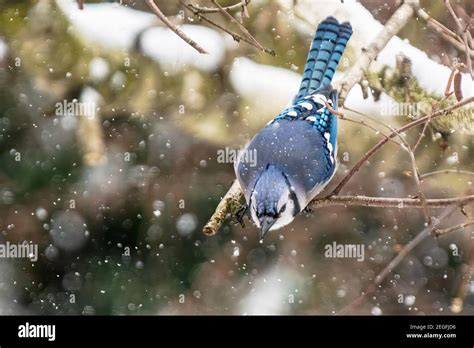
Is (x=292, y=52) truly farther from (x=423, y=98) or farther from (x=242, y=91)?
(x=423, y=98)

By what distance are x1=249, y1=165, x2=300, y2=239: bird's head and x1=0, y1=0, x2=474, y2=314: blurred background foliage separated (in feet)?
1.41

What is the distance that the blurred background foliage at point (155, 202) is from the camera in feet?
9.59

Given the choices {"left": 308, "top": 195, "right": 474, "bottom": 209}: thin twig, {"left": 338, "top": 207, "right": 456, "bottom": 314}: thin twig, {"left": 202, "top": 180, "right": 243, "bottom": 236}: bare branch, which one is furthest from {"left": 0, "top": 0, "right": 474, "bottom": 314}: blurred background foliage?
{"left": 308, "top": 195, "right": 474, "bottom": 209}: thin twig

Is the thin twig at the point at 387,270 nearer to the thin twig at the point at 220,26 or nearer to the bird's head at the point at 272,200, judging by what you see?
the bird's head at the point at 272,200

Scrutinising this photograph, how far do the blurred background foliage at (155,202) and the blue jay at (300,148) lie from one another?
0.50ft

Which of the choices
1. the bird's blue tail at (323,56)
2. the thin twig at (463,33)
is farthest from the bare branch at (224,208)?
the thin twig at (463,33)

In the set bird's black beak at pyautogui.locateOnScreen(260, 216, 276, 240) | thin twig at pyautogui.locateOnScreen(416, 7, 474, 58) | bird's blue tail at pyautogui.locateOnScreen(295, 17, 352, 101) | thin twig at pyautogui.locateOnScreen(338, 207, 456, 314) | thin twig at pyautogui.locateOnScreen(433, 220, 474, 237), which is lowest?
thin twig at pyautogui.locateOnScreen(338, 207, 456, 314)

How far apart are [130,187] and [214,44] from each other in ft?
2.58

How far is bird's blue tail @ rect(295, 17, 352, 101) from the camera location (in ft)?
9.22

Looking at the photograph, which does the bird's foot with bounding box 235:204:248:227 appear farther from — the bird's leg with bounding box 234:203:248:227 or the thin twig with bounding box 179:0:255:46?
the thin twig with bounding box 179:0:255:46

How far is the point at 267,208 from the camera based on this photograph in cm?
236

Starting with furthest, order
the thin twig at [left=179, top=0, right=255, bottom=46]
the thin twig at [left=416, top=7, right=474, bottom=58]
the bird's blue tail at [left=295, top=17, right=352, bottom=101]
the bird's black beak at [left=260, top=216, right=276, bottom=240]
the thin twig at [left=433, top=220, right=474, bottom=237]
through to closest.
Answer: the thin twig at [left=416, top=7, right=474, bottom=58] < the bird's blue tail at [left=295, top=17, right=352, bottom=101] < the thin twig at [left=179, top=0, right=255, bottom=46] < the thin twig at [left=433, top=220, right=474, bottom=237] < the bird's black beak at [left=260, top=216, right=276, bottom=240]

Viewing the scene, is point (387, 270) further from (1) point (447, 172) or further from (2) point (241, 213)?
(2) point (241, 213)

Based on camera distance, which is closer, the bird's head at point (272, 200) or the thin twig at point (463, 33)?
the bird's head at point (272, 200)
